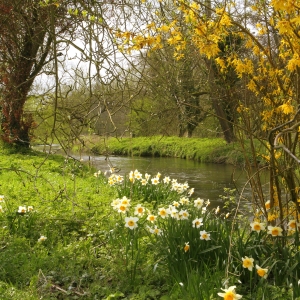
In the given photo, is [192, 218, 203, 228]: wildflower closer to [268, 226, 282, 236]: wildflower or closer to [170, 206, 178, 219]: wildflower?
[170, 206, 178, 219]: wildflower

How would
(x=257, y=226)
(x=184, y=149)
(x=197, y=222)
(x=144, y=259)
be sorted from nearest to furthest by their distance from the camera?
(x=257, y=226)
(x=197, y=222)
(x=144, y=259)
(x=184, y=149)

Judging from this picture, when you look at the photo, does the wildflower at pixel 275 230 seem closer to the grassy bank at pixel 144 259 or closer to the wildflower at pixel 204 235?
the grassy bank at pixel 144 259

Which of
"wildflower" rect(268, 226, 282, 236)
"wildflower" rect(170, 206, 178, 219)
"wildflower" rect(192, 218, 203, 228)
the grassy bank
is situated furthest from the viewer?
"wildflower" rect(170, 206, 178, 219)

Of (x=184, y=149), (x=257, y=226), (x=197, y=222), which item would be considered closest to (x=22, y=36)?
(x=197, y=222)

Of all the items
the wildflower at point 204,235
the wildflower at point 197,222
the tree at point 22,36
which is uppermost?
the tree at point 22,36

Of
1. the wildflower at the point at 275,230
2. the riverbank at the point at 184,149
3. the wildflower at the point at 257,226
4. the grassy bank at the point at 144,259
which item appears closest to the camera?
the grassy bank at the point at 144,259

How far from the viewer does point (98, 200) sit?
5.71 m

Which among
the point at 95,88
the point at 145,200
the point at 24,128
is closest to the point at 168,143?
the point at 24,128

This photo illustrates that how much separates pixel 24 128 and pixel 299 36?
10379 millimetres

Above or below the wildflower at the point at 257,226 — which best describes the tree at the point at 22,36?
above

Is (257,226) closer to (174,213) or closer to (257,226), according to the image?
(257,226)

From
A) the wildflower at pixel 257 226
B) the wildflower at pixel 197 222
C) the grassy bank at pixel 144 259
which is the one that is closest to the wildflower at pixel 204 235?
the grassy bank at pixel 144 259

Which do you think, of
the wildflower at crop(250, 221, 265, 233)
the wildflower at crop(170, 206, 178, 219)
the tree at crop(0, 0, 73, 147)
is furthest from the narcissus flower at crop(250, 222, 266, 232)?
the tree at crop(0, 0, 73, 147)

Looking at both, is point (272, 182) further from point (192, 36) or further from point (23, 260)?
point (23, 260)
